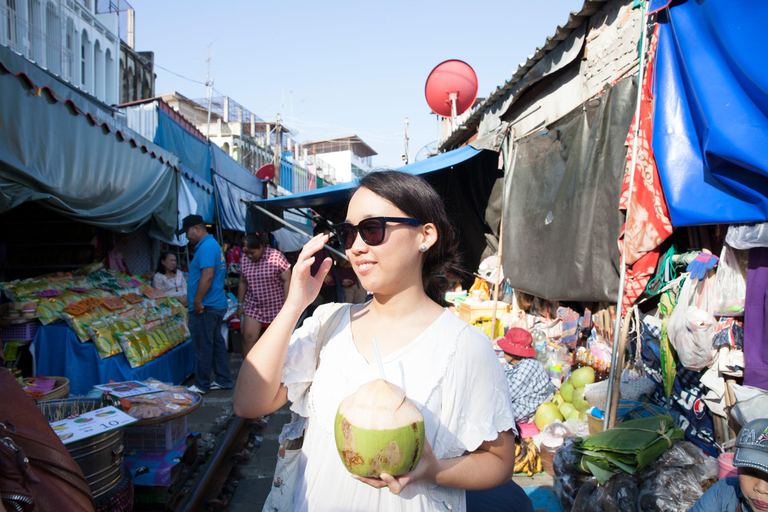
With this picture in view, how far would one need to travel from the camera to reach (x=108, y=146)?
18.3ft

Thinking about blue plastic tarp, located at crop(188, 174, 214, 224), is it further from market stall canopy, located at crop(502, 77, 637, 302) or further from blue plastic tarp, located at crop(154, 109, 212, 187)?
market stall canopy, located at crop(502, 77, 637, 302)

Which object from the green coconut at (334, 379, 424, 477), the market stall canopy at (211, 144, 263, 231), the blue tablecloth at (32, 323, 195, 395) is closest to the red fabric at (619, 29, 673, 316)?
the green coconut at (334, 379, 424, 477)

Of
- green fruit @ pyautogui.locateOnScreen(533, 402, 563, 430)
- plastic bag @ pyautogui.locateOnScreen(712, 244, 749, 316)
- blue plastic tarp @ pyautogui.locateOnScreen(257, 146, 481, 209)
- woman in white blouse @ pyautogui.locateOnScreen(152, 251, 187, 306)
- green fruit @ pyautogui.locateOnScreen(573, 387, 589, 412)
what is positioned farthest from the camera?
woman in white blouse @ pyautogui.locateOnScreen(152, 251, 187, 306)

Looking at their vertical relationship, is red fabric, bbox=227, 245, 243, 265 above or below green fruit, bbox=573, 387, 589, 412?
above

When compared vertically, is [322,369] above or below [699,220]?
below

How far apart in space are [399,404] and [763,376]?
2.48m

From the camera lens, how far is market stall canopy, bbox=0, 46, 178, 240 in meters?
3.90

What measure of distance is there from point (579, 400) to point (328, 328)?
331cm

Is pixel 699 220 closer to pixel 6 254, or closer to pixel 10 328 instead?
pixel 10 328

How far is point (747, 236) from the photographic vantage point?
8.25 feet

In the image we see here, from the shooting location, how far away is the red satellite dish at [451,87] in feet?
27.1

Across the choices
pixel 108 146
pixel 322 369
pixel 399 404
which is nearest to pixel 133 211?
pixel 108 146

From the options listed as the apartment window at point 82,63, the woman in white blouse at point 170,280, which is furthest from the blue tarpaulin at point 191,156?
the apartment window at point 82,63

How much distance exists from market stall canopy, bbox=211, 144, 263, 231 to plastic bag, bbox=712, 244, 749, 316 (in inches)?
389
